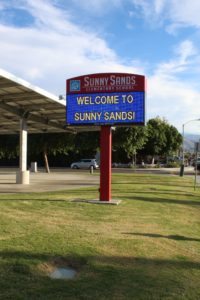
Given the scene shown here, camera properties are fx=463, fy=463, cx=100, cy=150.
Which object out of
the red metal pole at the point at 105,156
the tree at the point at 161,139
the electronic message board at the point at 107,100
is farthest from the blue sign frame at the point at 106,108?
the tree at the point at 161,139

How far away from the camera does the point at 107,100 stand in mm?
15281

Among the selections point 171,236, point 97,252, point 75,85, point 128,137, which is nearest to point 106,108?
point 75,85

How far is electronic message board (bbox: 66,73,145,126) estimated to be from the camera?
1515 centimetres

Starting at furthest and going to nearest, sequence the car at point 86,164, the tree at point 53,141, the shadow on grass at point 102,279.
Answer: the car at point 86,164 → the tree at point 53,141 → the shadow on grass at point 102,279

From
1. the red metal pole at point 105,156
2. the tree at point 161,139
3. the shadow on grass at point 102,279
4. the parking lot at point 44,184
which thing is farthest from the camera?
the tree at point 161,139

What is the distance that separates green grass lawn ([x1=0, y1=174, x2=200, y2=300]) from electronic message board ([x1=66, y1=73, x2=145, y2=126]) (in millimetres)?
3140

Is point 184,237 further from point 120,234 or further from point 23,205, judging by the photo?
point 23,205

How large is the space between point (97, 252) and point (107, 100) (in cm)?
799

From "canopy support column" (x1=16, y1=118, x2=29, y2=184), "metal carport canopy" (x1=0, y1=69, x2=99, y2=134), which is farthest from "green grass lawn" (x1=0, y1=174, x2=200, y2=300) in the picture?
"canopy support column" (x1=16, y1=118, x2=29, y2=184)

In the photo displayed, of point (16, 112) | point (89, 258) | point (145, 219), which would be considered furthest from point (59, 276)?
point (16, 112)

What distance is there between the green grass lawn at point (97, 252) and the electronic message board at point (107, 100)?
314cm

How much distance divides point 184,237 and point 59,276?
4683 millimetres

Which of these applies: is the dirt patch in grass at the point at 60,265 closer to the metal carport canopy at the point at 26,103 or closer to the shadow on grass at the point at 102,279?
the shadow on grass at the point at 102,279

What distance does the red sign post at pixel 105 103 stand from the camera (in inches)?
597
